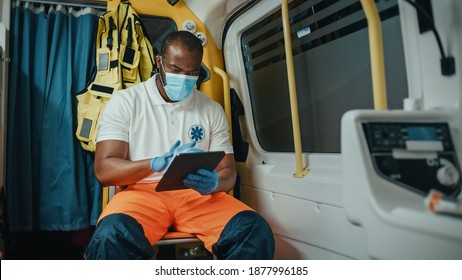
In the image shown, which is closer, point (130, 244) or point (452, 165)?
point (452, 165)

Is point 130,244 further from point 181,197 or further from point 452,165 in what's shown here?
point 452,165

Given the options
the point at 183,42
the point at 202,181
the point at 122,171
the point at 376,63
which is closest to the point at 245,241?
the point at 202,181

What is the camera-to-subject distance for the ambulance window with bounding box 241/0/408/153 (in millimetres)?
1559

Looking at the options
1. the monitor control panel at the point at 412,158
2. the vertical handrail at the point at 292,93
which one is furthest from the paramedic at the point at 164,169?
the monitor control panel at the point at 412,158

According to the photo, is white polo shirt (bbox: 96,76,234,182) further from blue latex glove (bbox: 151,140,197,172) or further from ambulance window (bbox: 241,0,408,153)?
ambulance window (bbox: 241,0,408,153)

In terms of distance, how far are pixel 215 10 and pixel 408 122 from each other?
1.84 meters

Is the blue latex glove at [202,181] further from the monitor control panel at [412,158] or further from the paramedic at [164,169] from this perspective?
the monitor control panel at [412,158]

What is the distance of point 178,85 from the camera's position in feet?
6.34

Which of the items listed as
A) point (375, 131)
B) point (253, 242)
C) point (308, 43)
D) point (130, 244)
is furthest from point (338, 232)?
point (308, 43)

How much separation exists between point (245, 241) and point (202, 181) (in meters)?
0.36

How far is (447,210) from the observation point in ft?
2.98

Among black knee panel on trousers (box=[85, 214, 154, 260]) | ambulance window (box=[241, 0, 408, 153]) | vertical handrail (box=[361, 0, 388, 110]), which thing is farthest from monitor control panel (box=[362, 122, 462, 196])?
black knee panel on trousers (box=[85, 214, 154, 260])

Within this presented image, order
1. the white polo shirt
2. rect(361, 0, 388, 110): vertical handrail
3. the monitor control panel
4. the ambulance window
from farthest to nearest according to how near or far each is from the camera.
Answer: the white polo shirt → the ambulance window → rect(361, 0, 388, 110): vertical handrail → the monitor control panel

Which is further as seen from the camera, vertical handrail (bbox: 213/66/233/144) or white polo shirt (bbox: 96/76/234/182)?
vertical handrail (bbox: 213/66/233/144)
